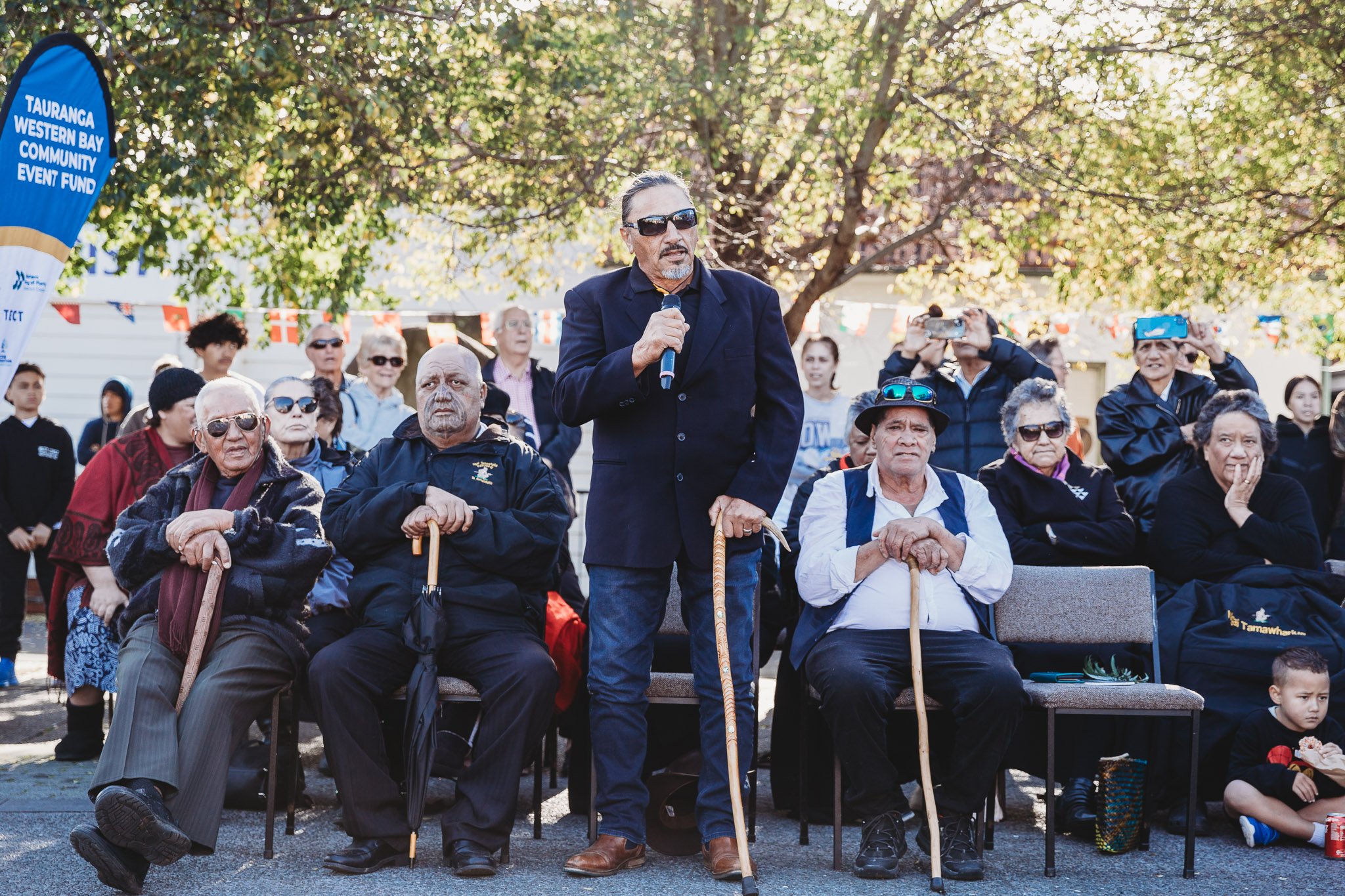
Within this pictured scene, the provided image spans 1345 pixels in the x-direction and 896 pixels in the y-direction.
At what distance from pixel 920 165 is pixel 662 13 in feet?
10.4

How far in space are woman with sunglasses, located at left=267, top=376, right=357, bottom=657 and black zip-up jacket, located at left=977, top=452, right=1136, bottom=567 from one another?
276 cm

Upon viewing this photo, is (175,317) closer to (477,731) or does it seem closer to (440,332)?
(440,332)

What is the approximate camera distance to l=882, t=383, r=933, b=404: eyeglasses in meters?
5.05

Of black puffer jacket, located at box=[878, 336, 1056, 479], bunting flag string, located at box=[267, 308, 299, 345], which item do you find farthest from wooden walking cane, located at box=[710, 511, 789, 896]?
bunting flag string, located at box=[267, 308, 299, 345]

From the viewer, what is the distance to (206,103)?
26.5 ft

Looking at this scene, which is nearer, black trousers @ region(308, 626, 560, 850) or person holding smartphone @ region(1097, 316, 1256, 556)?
black trousers @ region(308, 626, 560, 850)

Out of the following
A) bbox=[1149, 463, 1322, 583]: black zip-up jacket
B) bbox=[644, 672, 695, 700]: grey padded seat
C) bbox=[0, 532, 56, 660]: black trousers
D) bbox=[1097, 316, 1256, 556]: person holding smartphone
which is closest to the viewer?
bbox=[644, 672, 695, 700]: grey padded seat

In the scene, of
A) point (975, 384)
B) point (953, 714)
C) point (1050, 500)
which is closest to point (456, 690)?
point (953, 714)

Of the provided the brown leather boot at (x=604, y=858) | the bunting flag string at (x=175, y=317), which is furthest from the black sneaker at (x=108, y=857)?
the bunting flag string at (x=175, y=317)

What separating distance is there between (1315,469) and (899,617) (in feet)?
10.7

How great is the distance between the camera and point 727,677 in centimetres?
451

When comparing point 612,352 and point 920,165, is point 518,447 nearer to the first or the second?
point 612,352

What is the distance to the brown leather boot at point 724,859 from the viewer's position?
4469 mm

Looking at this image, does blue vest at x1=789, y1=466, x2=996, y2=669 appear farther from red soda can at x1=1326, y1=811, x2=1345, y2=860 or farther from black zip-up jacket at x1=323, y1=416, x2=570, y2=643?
red soda can at x1=1326, y1=811, x2=1345, y2=860
